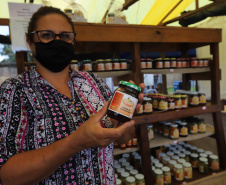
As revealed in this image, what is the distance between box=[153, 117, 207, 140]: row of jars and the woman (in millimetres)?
1291

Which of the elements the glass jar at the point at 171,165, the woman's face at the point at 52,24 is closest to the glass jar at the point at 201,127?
the glass jar at the point at 171,165

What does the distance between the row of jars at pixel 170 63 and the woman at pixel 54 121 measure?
1053 mm

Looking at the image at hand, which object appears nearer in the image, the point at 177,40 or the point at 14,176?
the point at 14,176

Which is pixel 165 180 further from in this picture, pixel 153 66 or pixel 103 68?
pixel 103 68

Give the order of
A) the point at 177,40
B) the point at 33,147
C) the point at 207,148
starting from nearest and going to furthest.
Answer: the point at 33,147
the point at 177,40
the point at 207,148

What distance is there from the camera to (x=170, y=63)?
2088 mm

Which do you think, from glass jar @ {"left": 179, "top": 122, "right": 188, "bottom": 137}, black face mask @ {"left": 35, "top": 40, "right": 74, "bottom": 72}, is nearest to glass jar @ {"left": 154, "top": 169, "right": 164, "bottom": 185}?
glass jar @ {"left": 179, "top": 122, "right": 188, "bottom": 137}

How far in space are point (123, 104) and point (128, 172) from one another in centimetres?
150

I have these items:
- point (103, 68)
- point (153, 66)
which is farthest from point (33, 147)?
point (153, 66)

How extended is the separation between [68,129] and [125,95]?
1.05 feet

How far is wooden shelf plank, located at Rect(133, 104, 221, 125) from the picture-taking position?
1.84m

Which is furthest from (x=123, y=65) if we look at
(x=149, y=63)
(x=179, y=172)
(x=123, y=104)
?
A: (x=179, y=172)

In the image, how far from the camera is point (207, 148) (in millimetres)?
2922

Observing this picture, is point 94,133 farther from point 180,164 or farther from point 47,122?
point 180,164
